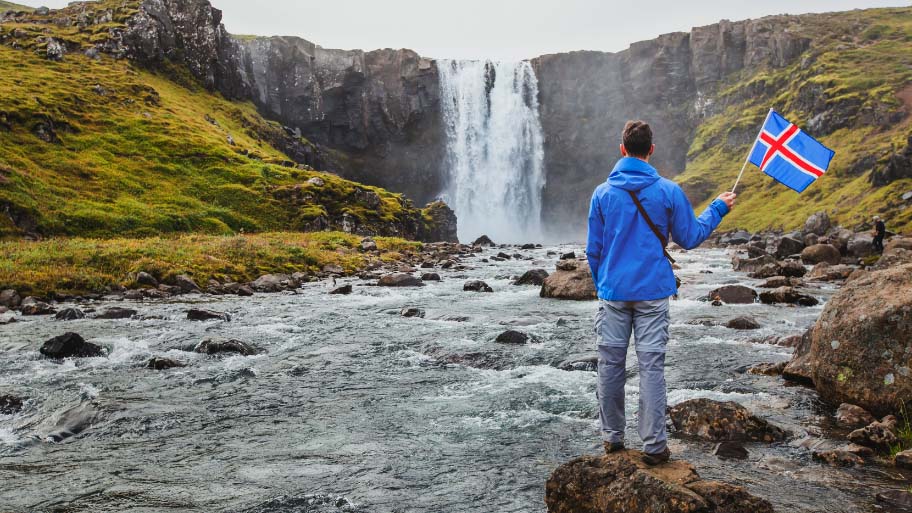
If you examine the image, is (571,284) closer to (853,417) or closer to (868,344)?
(868,344)

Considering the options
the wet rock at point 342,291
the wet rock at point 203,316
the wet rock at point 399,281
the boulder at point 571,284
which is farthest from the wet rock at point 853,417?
the wet rock at point 399,281

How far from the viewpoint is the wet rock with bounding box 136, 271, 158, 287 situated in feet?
97.8

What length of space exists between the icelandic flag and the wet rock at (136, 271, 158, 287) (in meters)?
28.1

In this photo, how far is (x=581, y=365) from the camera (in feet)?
47.3

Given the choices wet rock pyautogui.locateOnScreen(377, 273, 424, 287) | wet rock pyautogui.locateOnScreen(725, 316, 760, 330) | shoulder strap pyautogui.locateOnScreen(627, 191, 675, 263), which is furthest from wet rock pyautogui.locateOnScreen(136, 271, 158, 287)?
shoulder strap pyautogui.locateOnScreen(627, 191, 675, 263)

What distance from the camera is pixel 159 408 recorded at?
463 inches

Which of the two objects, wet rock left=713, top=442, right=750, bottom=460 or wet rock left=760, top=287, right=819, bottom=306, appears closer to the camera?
wet rock left=713, top=442, right=750, bottom=460

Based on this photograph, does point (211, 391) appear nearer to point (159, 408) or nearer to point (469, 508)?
point (159, 408)

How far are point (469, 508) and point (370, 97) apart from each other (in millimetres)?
133833

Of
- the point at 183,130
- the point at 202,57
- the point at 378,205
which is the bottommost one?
the point at 378,205

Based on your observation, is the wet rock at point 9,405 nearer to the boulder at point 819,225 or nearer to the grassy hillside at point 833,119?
the grassy hillside at point 833,119

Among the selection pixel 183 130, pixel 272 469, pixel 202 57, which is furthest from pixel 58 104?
pixel 272 469

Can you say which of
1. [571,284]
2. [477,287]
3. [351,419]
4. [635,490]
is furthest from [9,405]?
[477,287]

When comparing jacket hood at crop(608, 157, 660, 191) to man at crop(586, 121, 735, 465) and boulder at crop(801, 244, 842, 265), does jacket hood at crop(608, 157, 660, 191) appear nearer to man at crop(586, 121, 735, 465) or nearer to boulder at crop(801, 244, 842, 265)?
man at crop(586, 121, 735, 465)
